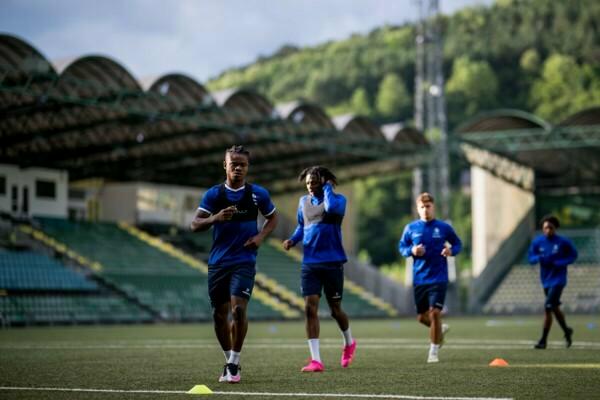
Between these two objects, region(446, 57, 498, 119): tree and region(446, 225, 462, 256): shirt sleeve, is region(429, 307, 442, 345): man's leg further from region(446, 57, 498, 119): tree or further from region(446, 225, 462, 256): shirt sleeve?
region(446, 57, 498, 119): tree

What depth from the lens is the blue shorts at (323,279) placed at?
1081 cm

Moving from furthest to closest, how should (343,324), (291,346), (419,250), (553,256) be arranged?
(291,346) → (553,256) → (419,250) → (343,324)

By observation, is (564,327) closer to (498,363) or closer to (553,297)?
(553,297)

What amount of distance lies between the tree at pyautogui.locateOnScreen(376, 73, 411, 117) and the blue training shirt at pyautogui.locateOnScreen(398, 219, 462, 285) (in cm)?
8597

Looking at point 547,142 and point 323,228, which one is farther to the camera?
point 547,142

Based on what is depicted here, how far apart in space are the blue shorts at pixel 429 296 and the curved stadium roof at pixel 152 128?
18477mm

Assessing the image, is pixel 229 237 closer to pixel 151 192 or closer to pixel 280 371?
pixel 280 371

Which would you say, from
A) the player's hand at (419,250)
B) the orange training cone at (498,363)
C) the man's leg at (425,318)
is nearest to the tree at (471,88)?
the man's leg at (425,318)

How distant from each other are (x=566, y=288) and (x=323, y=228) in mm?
37478

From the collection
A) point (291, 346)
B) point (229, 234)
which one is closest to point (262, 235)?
point (229, 234)

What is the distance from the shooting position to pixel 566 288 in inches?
1816

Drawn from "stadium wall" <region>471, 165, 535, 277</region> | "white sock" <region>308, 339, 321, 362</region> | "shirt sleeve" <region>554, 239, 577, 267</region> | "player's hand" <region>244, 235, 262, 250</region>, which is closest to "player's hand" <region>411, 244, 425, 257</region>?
"white sock" <region>308, 339, 321, 362</region>

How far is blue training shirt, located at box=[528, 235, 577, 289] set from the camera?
14688 millimetres

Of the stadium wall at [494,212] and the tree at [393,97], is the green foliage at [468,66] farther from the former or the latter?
the stadium wall at [494,212]
